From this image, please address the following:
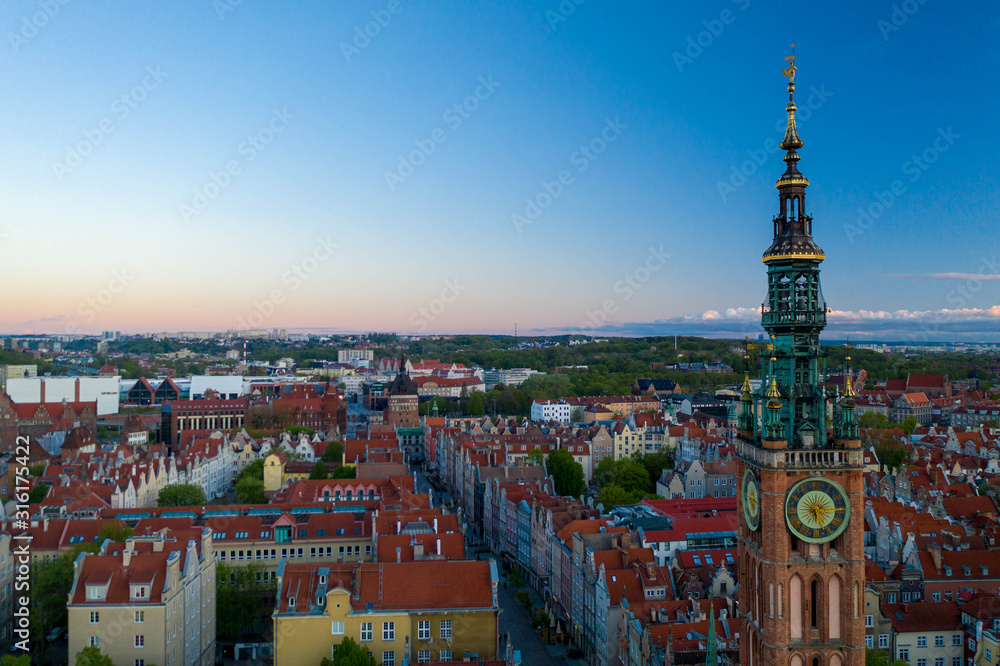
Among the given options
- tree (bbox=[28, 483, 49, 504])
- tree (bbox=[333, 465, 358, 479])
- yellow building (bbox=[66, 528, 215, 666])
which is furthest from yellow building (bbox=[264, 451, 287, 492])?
yellow building (bbox=[66, 528, 215, 666])

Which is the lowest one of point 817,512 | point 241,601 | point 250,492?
point 241,601

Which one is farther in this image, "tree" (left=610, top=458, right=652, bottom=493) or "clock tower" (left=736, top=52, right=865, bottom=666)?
"tree" (left=610, top=458, right=652, bottom=493)

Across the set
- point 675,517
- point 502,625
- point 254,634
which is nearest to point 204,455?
point 254,634

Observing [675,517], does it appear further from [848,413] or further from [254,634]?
[848,413]

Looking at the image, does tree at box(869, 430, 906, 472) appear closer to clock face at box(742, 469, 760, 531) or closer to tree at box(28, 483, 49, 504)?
clock face at box(742, 469, 760, 531)

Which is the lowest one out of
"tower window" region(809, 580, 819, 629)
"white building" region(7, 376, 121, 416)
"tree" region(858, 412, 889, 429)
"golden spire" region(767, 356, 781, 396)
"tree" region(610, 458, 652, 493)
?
"tree" region(610, 458, 652, 493)

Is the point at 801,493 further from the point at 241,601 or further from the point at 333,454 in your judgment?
the point at 333,454

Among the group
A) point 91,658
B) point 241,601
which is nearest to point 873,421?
point 241,601
